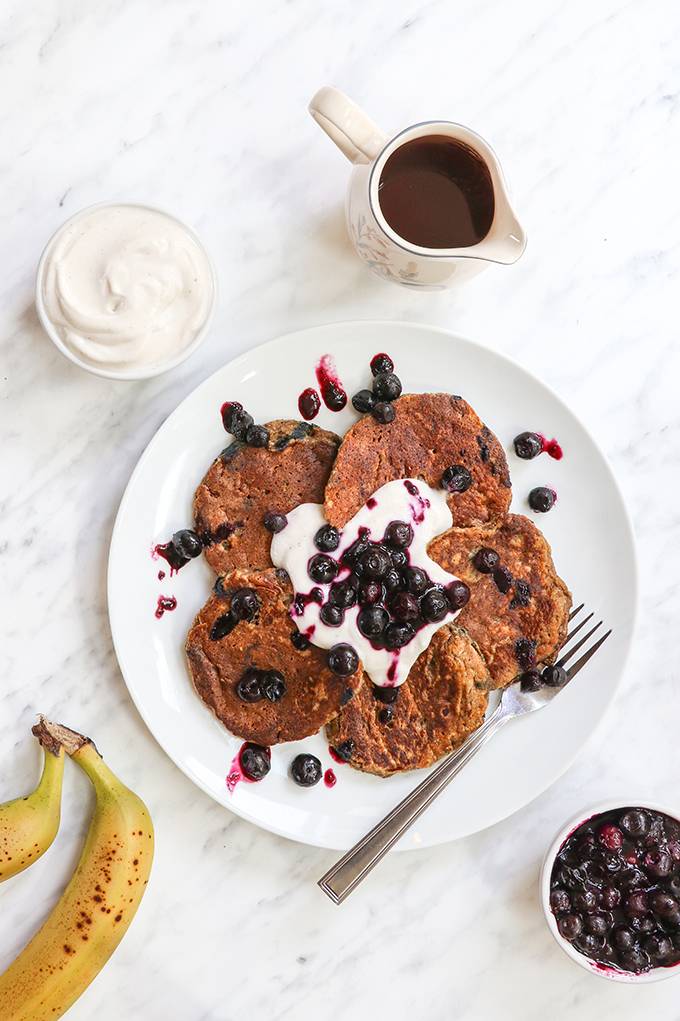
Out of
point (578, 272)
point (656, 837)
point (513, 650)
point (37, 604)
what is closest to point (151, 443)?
point (37, 604)

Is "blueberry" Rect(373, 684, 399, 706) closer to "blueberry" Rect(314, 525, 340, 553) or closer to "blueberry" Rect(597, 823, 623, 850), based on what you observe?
"blueberry" Rect(314, 525, 340, 553)

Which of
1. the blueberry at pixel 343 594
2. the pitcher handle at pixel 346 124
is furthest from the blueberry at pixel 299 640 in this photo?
the pitcher handle at pixel 346 124

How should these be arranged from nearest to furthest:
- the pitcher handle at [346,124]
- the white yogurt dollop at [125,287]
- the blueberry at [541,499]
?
the pitcher handle at [346,124], the white yogurt dollop at [125,287], the blueberry at [541,499]

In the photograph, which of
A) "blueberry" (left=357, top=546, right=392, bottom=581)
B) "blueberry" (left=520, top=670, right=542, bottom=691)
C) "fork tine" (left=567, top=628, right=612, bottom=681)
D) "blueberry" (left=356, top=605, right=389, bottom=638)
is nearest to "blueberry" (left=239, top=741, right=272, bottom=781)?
"blueberry" (left=356, top=605, right=389, bottom=638)

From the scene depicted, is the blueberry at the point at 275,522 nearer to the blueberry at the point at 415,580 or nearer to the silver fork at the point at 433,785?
the blueberry at the point at 415,580

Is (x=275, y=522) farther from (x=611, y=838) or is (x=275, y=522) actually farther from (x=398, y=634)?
(x=611, y=838)

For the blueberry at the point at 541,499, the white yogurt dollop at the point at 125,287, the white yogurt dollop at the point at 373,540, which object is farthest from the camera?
the blueberry at the point at 541,499

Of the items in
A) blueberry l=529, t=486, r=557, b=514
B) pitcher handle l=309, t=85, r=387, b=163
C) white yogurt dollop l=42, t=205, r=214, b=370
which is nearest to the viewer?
pitcher handle l=309, t=85, r=387, b=163
